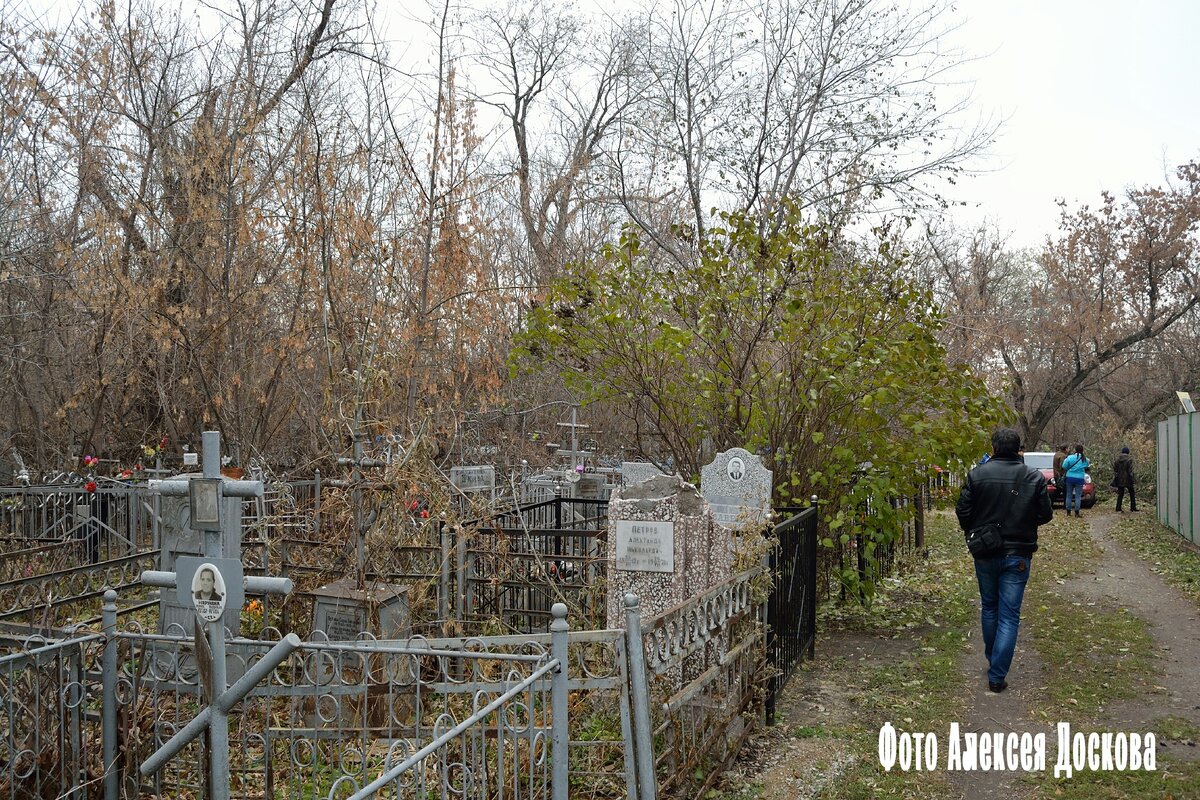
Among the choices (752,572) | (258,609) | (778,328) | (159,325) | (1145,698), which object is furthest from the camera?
(159,325)

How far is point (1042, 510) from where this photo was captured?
24.3 ft

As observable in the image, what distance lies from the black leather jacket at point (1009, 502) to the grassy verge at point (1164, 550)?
4.89 m

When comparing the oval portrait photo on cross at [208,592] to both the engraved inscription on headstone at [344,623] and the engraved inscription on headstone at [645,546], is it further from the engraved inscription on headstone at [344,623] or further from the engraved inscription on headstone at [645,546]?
the engraved inscription on headstone at [344,623]

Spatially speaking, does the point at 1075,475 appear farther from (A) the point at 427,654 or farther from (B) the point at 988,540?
(A) the point at 427,654

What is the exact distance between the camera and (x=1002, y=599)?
7.42m

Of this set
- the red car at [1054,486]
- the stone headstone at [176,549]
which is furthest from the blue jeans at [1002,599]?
the red car at [1054,486]

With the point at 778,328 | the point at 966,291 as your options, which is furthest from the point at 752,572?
the point at 966,291

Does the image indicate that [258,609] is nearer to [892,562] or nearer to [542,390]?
[892,562]

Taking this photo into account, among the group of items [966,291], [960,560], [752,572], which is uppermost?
[966,291]

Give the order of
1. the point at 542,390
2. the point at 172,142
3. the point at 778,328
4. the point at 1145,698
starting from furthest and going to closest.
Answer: the point at 542,390
the point at 172,142
the point at 778,328
the point at 1145,698

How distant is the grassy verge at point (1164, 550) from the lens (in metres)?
12.3

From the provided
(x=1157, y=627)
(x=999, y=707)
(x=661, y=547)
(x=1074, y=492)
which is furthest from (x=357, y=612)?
(x=1074, y=492)

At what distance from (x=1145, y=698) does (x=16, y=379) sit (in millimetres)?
17036

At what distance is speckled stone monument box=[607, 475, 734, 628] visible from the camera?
6.76 metres
